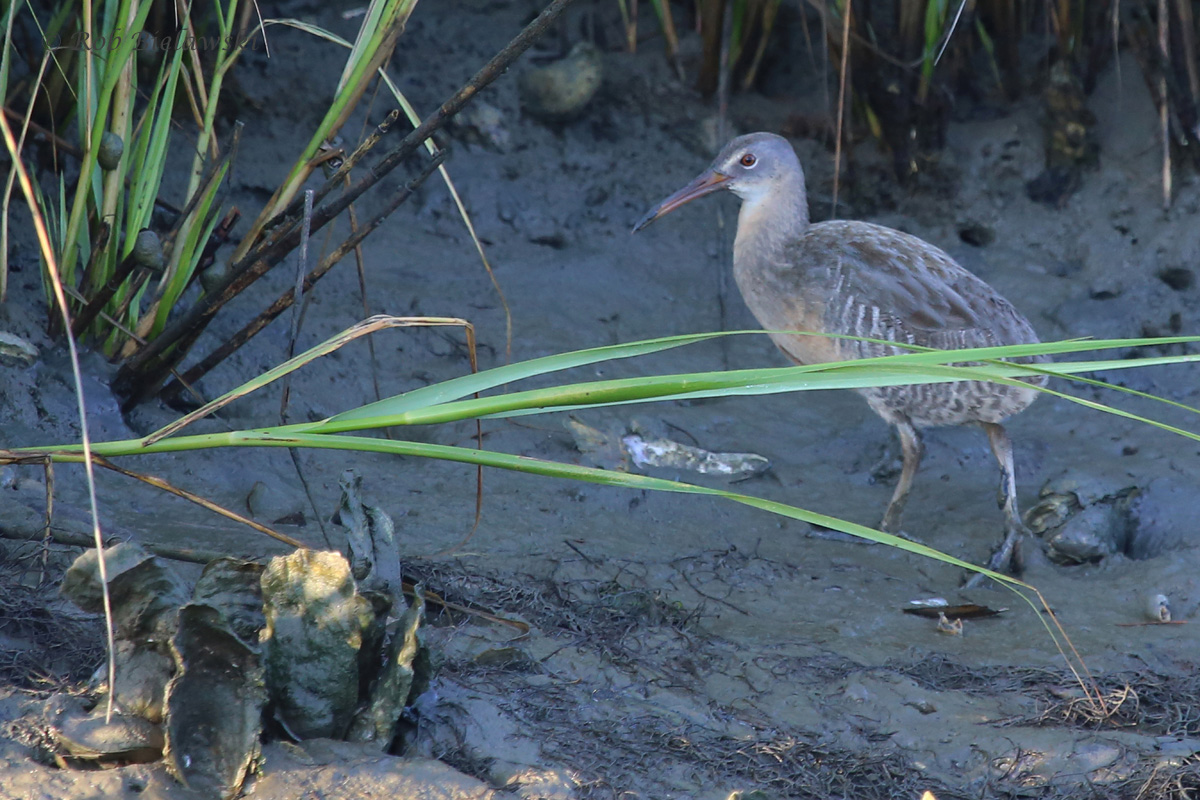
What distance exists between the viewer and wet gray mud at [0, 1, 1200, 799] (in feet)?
7.88

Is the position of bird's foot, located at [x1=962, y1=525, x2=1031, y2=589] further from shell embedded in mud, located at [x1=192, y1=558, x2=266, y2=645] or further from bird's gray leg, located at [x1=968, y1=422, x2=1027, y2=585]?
shell embedded in mud, located at [x1=192, y1=558, x2=266, y2=645]

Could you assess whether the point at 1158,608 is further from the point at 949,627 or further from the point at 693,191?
the point at 693,191

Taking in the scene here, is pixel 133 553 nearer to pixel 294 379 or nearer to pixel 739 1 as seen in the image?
pixel 294 379

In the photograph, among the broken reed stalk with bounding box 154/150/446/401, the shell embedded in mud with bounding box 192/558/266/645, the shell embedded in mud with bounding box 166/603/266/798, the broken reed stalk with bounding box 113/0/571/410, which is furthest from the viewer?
the broken reed stalk with bounding box 154/150/446/401

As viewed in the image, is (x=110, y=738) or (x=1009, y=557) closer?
(x=110, y=738)

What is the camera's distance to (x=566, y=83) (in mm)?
5582

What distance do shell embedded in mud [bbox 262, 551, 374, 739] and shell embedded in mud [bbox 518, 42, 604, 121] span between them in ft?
12.9

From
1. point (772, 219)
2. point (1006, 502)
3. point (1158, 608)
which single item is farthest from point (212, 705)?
point (772, 219)

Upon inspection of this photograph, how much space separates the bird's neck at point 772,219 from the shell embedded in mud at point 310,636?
9.62 ft

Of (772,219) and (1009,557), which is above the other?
(772,219)

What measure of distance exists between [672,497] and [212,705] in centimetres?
221

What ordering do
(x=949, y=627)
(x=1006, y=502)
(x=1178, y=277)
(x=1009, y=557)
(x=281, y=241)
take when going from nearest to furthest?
(x=281, y=241) < (x=949, y=627) < (x=1009, y=557) < (x=1006, y=502) < (x=1178, y=277)

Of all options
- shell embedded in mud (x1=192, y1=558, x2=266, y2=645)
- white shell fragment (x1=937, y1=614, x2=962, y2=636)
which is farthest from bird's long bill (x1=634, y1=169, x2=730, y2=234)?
shell embedded in mud (x1=192, y1=558, x2=266, y2=645)

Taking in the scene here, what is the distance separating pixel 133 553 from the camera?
2.09 metres
